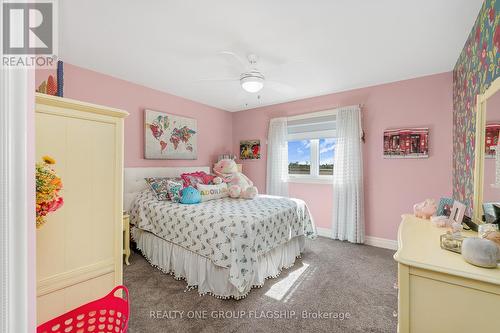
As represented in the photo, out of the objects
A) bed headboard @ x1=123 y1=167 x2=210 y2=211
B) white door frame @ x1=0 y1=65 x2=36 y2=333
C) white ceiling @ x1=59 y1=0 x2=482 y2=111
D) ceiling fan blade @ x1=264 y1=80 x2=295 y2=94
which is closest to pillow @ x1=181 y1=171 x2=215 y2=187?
bed headboard @ x1=123 y1=167 x2=210 y2=211

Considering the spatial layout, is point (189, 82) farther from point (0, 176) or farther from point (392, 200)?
point (392, 200)

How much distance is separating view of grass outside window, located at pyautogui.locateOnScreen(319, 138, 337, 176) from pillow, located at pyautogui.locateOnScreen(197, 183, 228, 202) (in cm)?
180

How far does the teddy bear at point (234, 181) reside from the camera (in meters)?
3.24

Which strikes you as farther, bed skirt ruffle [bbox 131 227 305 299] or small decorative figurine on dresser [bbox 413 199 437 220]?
bed skirt ruffle [bbox 131 227 305 299]

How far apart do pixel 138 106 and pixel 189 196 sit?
1.67 metres

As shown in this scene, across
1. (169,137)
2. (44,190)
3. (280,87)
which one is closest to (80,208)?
(44,190)

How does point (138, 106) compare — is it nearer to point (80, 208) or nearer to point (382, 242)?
point (80, 208)

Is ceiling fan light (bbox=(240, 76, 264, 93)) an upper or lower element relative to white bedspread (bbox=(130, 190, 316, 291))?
upper

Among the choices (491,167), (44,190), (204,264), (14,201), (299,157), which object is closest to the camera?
(14,201)

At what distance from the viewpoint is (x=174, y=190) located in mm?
2914

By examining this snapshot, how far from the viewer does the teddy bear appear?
10.6 ft

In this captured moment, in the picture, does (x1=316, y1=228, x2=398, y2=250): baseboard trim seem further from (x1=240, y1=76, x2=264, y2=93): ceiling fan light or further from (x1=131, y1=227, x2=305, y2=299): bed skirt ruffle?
(x1=240, y1=76, x2=264, y2=93): ceiling fan light

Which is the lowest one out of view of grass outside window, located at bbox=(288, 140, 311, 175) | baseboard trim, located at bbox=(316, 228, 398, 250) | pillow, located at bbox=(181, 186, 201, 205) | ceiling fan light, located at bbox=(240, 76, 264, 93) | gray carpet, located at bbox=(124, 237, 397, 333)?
gray carpet, located at bbox=(124, 237, 397, 333)

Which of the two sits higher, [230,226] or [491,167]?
[491,167]
